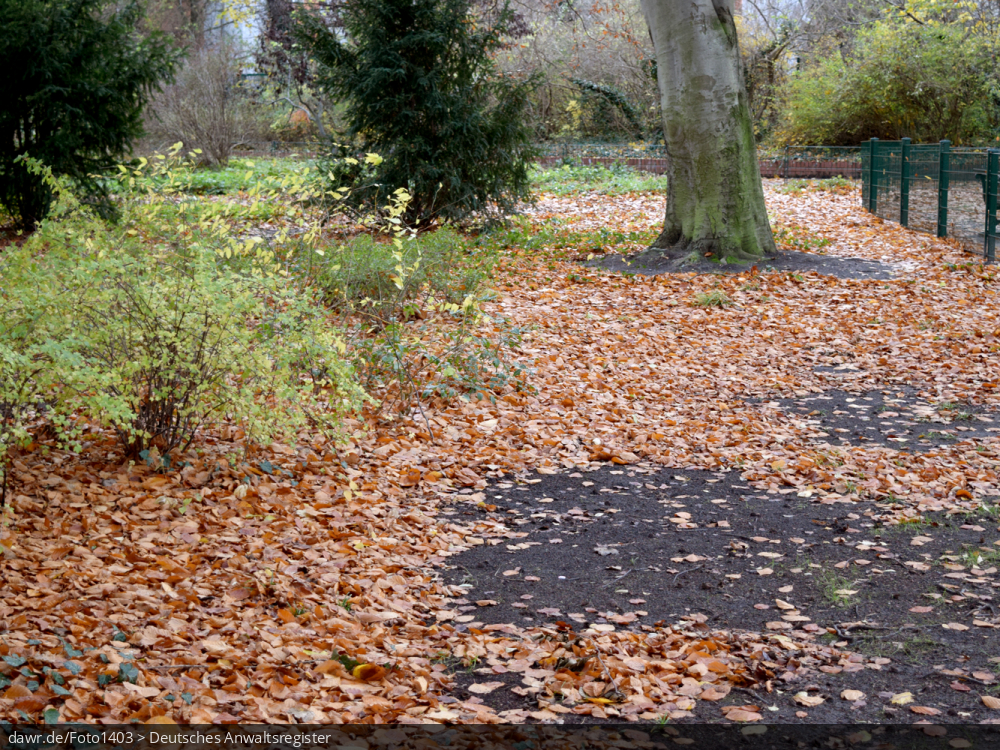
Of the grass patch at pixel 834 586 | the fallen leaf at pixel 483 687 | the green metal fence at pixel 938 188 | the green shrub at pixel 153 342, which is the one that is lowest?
the fallen leaf at pixel 483 687

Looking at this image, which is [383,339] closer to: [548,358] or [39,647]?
[548,358]

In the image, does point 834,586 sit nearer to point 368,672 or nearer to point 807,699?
point 807,699

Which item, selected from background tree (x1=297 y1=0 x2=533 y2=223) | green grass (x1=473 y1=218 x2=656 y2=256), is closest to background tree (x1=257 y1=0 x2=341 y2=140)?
background tree (x1=297 y1=0 x2=533 y2=223)

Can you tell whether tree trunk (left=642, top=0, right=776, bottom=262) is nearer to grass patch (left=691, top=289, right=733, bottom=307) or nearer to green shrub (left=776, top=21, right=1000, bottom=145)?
grass patch (left=691, top=289, right=733, bottom=307)

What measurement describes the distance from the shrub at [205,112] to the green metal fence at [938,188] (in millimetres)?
15603

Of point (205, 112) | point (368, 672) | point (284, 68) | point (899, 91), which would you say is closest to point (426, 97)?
point (368, 672)

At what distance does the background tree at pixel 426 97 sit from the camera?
12977mm

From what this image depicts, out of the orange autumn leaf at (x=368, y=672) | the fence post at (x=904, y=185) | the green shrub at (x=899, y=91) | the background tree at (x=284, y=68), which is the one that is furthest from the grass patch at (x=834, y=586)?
the background tree at (x=284, y=68)

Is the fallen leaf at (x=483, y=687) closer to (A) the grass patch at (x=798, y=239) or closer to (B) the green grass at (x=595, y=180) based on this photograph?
(A) the grass patch at (x=798, y=239)

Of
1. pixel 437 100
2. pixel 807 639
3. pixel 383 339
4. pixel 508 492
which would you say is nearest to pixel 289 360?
pixel 508 492

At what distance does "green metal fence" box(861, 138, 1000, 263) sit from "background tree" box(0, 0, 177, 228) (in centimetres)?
1105

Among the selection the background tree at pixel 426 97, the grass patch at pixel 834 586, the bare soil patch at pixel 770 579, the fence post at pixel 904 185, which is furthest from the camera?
the fence post at pixel 904 185

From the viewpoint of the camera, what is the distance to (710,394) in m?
7.12

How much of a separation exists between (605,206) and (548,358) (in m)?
11.8
